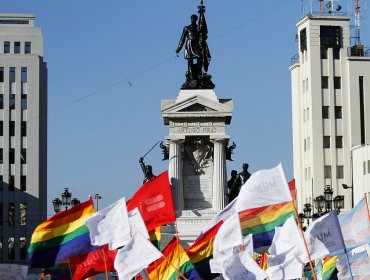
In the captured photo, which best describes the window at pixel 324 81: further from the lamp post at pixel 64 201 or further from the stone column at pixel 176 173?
the stone column at pixel 176 173

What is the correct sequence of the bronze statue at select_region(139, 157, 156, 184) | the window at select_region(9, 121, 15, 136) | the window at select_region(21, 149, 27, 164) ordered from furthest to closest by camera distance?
the window at select_region(9, 121, 15, 136) < the window at select_region(21, 149, 27, 164) < the bronze statue at select_region(139, 157, 156, 184)

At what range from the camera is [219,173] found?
140ft

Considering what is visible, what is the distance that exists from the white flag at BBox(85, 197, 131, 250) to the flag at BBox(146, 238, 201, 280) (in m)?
1.62

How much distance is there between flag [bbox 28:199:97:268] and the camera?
27547mm

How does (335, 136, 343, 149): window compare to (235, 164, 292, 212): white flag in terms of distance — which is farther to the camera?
(335, 136, 343, 149): window

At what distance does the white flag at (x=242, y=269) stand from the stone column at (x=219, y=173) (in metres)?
17.0

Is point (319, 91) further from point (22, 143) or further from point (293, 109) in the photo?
point (22, 143)

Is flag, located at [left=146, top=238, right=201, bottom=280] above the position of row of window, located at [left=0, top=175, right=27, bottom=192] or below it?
below

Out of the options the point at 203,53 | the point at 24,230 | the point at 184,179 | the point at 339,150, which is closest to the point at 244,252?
the point at 184,179

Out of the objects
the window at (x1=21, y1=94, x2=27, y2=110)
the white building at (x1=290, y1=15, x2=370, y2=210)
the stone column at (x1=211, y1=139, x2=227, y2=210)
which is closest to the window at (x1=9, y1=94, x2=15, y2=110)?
the window at (x1=21, y1=94, x2=27, y2=110)

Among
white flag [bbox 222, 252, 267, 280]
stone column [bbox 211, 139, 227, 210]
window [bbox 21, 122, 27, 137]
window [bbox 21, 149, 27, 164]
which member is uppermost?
window [bbox 21, 122, 27, 137]

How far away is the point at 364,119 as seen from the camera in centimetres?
9644

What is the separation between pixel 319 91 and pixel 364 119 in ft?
13.6

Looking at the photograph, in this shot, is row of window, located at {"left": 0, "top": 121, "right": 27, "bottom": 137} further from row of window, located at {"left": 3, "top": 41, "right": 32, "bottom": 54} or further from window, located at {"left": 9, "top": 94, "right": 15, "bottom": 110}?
row of window, located at {"left": 3, "top": 41, "right": 32, "bottom": 54}
